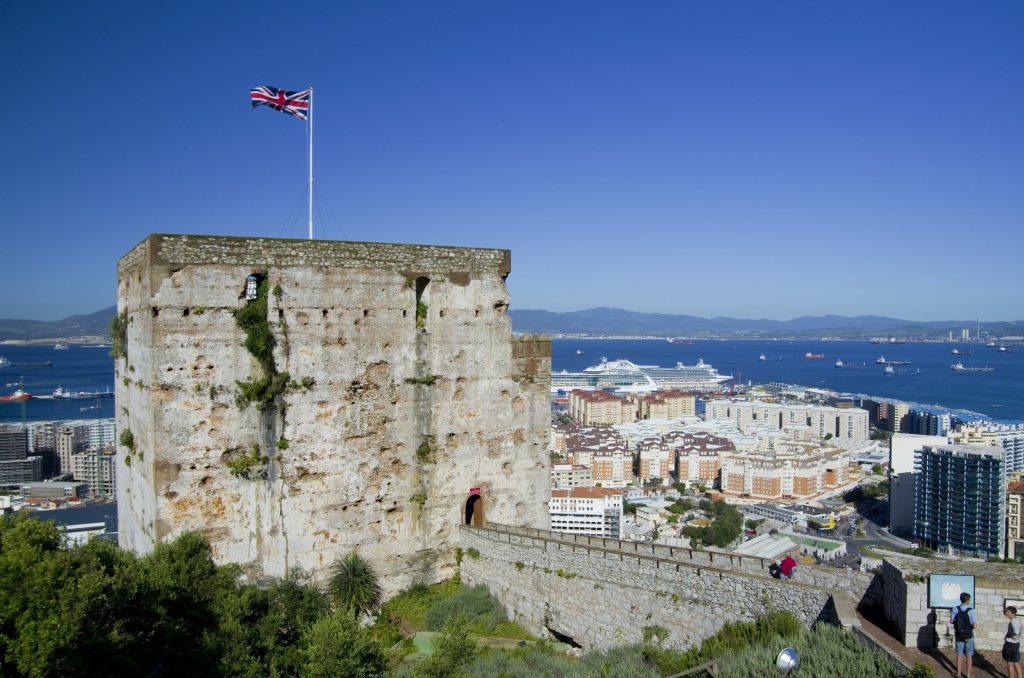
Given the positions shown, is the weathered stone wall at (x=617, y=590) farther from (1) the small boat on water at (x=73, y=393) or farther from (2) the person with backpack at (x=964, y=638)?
(1) the small boat on water at (x=73, y=393)

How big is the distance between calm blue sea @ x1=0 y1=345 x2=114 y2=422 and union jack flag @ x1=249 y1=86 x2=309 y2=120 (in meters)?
88.8

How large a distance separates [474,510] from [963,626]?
8125mm

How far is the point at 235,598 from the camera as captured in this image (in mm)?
9805

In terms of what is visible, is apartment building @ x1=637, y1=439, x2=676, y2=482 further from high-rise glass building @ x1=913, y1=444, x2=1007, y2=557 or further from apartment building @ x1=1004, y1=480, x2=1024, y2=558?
apartment building @ x1=1004, y1=480, x2=1024, y2=558

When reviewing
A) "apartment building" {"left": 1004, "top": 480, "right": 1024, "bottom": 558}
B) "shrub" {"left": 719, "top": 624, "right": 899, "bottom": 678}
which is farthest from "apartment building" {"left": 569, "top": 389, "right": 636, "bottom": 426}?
"shrub" {"left": 719, "top": 624, "right": 899, "bottom": 678}

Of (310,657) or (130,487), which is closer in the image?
(310,657)

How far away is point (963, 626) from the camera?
720cm

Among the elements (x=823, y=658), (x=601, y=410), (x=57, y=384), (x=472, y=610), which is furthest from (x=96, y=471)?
(x=601, y=410)

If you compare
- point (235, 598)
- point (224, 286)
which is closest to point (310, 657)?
point (235, 598)

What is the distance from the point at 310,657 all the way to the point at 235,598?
6.00 ft

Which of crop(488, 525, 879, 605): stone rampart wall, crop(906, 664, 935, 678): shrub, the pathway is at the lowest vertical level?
the pathway

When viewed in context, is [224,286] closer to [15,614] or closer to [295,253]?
[295,253]

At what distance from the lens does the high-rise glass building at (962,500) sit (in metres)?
68.3

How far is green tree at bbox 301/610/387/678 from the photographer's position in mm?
8266
